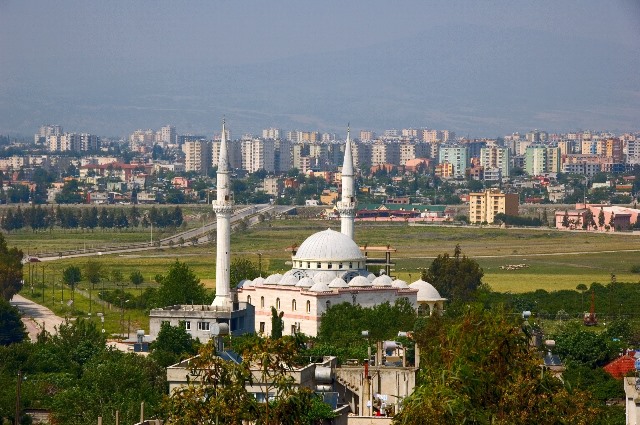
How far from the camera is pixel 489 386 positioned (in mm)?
26609

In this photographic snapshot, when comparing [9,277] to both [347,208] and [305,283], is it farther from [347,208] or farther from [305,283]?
[305,283]

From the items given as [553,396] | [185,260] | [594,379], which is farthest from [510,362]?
[185,260]

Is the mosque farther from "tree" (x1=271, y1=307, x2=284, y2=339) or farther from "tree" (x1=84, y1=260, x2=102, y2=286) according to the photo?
"tree" (x1=84, y1=260, x2=102, y2=286)

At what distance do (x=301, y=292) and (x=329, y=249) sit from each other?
3.53 meters

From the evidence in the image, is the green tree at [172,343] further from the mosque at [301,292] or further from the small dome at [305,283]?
the small dome at [305,283]

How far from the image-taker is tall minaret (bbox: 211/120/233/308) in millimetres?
65375

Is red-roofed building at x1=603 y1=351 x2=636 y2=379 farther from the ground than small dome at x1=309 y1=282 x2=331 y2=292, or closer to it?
closer to it

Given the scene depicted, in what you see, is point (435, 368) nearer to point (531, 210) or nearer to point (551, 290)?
point (551, 290)

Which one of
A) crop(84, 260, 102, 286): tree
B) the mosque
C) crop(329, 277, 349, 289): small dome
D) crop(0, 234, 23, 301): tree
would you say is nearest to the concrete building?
crop(84, 260, 102, 286): tree

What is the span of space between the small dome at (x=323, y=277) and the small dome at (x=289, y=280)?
68cm

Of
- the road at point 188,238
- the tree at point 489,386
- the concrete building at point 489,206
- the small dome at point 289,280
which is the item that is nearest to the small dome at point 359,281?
the small dome at point 289,280

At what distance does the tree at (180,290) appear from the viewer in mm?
67938

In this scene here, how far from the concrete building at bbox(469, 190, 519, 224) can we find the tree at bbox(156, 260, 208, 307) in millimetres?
89243

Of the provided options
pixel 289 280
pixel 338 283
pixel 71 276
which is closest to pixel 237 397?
pixel 338 283
